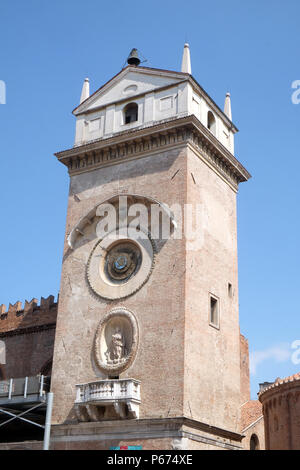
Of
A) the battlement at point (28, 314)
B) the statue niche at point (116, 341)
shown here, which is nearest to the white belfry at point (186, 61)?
the statue niche at point (116, 341)

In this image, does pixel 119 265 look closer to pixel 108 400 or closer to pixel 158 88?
pixel 108 400

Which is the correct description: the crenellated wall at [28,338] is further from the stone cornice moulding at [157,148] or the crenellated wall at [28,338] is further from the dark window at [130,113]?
the dark window at [130,113]

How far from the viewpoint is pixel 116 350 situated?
1023 inches

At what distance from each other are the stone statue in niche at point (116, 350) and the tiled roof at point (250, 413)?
1076cm

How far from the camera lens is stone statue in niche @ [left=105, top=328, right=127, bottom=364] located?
25859 millimetres

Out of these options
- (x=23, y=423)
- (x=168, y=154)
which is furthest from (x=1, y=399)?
(x=168, y=154)

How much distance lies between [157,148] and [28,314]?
13.1 meters

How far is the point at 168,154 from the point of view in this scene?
92.4 ft

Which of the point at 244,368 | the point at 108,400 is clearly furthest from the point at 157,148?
the point at 244,368

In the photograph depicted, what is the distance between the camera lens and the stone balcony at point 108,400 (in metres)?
24.2

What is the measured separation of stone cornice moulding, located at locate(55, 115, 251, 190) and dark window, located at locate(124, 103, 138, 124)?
1.64 meters

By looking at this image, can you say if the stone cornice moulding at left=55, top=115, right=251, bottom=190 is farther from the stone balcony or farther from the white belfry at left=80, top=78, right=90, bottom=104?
the stone balcony
